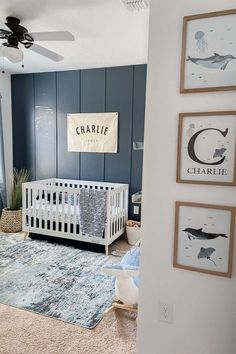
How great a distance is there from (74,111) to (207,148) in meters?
3.25

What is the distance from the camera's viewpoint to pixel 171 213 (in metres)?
1.38

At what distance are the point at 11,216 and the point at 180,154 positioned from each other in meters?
3.36

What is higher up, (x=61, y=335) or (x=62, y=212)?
(x=62, y=212)

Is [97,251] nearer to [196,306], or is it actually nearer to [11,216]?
[11,216]

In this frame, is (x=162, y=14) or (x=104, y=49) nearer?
(x=162, y=14)

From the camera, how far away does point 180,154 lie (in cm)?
133

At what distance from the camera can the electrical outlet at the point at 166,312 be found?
4.66 ft

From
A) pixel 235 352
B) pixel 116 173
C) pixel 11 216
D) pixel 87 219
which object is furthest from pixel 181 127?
pixel 11 216

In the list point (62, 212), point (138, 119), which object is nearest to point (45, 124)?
point (138, 119)

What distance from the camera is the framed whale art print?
124 cm

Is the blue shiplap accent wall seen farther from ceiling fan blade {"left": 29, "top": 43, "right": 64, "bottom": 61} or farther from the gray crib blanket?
ceiling fan blade {"left": 29, "top": 43, "right": 64, "bottom": 61}

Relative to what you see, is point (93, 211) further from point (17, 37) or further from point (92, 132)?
point (17, 37)

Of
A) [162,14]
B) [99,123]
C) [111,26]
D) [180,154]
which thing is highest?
[111,26]

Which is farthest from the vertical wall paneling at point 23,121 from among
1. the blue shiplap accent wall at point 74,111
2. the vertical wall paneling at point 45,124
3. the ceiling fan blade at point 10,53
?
the ceiling fan blade at point 10,53
